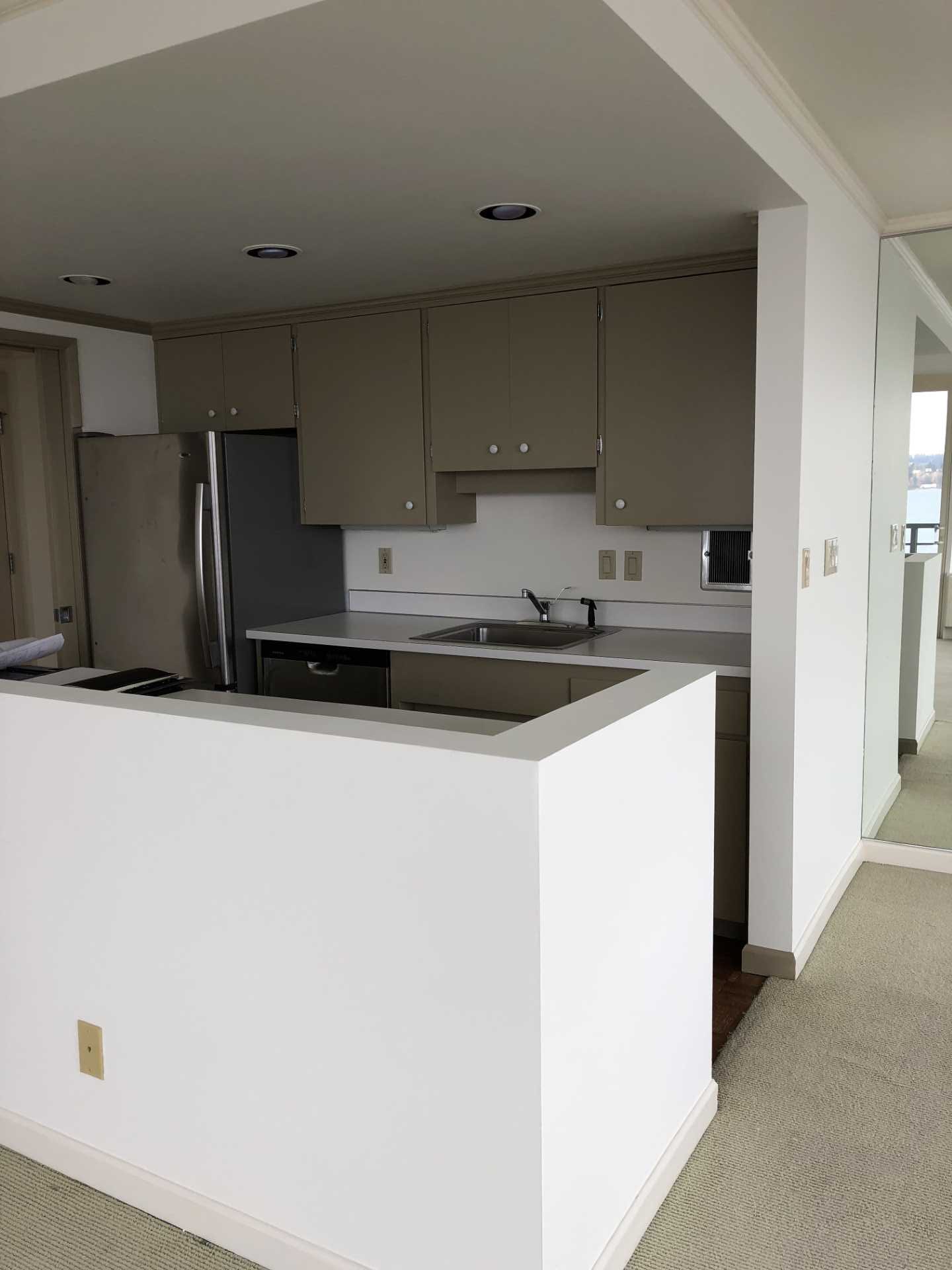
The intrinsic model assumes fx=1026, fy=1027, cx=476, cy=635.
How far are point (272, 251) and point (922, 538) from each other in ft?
8.34

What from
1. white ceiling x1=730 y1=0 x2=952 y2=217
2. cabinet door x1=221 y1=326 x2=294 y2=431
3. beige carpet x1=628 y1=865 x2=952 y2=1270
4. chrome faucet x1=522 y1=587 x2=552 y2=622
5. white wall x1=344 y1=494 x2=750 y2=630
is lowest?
beige carpet x1=628 y1=865 x2=952 y2=1270

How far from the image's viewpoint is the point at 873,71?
7.86ft

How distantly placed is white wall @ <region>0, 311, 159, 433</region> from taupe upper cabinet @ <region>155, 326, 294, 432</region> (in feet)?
0.19

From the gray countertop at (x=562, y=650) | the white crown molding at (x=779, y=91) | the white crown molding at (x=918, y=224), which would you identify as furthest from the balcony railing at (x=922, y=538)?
the white crown molding at (x=779, y=91)

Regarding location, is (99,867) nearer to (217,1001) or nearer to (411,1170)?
(217,1001)

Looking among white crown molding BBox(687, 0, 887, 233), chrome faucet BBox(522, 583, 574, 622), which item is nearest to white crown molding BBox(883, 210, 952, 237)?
white crown molding BBox(687, 0, 887, 233)

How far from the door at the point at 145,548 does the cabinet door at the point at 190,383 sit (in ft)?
1.48

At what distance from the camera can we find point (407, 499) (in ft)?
13.6

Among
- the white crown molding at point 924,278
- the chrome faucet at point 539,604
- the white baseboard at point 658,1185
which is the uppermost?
the white crown molding at point 924,278

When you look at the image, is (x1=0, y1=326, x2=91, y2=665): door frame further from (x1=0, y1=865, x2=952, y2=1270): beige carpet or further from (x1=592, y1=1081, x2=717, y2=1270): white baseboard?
(x1=592, y1=1081, x2=717, y2=1270): white baseboard

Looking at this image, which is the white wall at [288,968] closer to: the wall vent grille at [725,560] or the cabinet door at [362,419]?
the cabinet door at [362,419]

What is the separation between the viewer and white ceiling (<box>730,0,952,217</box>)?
211 centimetres

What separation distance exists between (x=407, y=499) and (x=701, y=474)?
1.21 metres

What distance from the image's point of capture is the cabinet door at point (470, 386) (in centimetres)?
384
